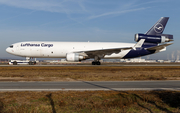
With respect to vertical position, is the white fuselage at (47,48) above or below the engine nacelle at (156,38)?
below

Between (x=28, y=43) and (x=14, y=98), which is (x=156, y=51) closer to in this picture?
(x=28, y=43)

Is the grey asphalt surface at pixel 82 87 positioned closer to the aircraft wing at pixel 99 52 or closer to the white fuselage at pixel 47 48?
the aircraft wing at pixel 99 52

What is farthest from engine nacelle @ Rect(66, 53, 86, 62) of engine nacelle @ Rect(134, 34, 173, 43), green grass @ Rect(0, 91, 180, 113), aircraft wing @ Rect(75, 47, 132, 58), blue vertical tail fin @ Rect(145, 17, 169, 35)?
green grass @ Rect(0, 91, 180, 113)

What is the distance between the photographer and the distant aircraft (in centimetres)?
3594

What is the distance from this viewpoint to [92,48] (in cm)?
3762

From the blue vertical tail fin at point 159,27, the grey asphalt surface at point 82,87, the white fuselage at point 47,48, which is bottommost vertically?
the grey asphalt surface at point 82,87

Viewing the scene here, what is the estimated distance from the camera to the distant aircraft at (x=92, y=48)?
35.9 metres

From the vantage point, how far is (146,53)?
38969mm

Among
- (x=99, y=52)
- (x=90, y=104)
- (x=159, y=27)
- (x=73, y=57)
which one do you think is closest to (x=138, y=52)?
(x=159, y=27)

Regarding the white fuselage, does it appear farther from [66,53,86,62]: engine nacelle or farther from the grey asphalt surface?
the grey asphalt surface

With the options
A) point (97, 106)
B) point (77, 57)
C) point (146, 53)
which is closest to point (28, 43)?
point (77, 57)

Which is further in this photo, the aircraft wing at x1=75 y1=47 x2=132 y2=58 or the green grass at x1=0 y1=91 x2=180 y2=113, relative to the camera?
the aircraft wing at x1=75 y1=47 x2=132 y2=58

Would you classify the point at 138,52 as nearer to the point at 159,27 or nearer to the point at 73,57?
the point at 159,27

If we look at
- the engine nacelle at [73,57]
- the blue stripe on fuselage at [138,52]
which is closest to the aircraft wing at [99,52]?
the engine nacelle at [73,57]
